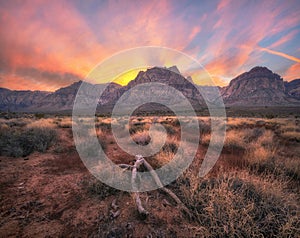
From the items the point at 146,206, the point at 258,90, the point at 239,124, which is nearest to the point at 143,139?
the point at 146,206

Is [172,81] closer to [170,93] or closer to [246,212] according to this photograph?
[170,93]

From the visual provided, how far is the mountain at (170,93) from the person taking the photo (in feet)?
349

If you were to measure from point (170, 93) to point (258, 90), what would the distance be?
284 ft

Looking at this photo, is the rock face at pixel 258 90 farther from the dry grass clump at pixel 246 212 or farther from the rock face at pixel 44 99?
the dry grass clump at pixel 246 212

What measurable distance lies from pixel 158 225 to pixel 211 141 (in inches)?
249

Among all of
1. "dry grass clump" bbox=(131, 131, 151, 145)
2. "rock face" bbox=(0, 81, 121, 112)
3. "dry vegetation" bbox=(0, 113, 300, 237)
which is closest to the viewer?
"dry vegetation" bbox=(0, 113, 300, 237)

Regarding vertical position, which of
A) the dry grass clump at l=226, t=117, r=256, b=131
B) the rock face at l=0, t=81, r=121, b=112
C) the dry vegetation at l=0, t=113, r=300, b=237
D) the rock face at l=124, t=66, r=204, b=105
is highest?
the rock face at l=124, t=66, r=204, b=105

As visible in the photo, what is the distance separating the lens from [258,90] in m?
126

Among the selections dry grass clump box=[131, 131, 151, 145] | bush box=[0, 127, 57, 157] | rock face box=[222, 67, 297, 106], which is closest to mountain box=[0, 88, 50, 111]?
bush box=[0, 127, 57, 157]

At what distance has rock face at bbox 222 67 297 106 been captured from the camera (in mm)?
108438

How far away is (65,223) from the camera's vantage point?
242 centimetres

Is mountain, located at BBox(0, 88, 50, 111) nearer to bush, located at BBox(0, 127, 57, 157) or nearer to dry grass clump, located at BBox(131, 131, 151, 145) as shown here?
bush, located at BBox(0, 127, 57, 157)

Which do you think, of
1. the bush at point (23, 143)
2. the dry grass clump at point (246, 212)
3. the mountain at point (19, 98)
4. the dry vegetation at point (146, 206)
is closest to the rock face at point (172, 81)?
the mountain at point (19, 98)

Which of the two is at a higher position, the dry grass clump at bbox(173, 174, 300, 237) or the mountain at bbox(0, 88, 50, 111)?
the mountain at bbox(0, 88, 50, 111)
